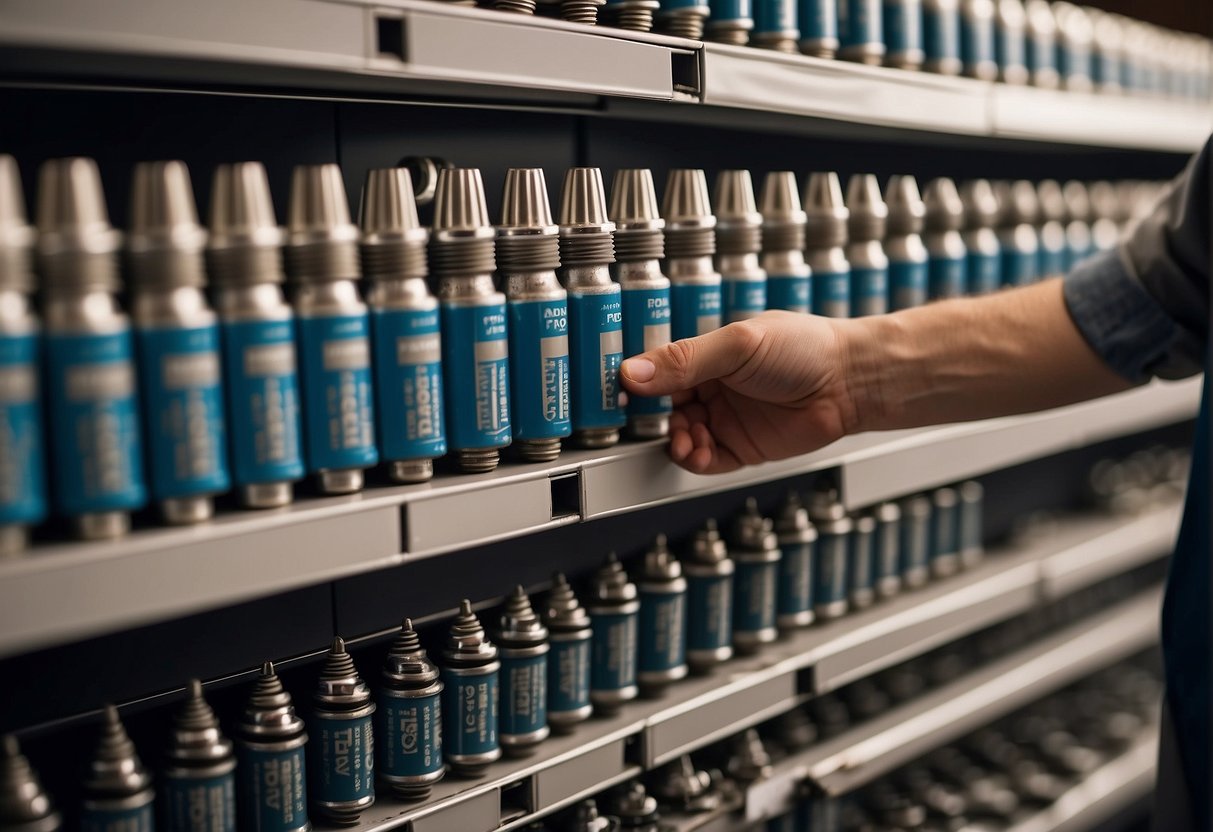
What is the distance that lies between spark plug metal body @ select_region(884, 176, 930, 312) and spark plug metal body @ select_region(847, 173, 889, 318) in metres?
0.09

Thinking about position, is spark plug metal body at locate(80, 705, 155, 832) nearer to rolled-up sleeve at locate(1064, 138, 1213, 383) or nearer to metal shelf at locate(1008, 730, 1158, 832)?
rolled-up sleeve at locate(1064, 138, 1213, 383)

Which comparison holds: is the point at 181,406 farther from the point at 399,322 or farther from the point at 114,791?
the point at 114,791

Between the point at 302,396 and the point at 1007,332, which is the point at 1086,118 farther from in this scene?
the point at 302,396

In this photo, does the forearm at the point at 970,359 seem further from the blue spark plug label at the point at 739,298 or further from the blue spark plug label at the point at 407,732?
the blue spark plug label at the point at 407,732

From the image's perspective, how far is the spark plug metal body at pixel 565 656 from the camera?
147 centimetres

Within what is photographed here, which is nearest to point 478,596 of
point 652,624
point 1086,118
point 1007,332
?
point 652,624

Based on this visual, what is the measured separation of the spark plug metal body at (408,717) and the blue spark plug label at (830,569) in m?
0.83

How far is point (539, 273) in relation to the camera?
130 centimetres

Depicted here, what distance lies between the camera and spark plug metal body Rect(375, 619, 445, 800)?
129cm

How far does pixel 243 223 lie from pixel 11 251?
20cm

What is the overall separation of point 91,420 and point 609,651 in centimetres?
79

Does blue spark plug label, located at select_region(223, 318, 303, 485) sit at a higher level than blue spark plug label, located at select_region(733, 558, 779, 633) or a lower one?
higher

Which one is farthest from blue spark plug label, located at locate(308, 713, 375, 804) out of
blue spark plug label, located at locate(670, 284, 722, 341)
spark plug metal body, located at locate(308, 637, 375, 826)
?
blue spark plug label, located at locate(670, 284, 722, 341)

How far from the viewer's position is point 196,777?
1119 millimetres
